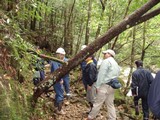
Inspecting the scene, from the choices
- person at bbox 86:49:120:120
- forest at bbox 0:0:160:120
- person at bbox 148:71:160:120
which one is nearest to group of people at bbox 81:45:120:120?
person at bbox 86:49:120:120

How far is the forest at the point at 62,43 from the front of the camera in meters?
4.54

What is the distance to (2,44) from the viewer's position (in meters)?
4.42

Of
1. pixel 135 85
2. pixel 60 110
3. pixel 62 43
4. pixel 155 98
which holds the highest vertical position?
pixel 62 43

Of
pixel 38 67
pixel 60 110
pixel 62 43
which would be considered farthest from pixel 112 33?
pixel 62 43

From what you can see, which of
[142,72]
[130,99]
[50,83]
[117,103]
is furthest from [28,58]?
[130,99]

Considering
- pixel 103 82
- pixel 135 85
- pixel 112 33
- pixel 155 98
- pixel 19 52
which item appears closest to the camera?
pixel 155 98

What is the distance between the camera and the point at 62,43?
17.0m

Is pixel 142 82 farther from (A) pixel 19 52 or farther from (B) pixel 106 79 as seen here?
(A) pixel 19 52

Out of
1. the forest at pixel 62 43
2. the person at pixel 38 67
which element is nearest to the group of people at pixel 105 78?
the forest at pixel 62 43

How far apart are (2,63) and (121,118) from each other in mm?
5539

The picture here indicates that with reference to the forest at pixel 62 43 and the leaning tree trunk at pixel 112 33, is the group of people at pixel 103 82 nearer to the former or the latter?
the forest at pixel 62 43

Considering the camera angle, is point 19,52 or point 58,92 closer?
point 19,52

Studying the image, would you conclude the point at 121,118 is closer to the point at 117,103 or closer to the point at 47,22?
the point at 117,103

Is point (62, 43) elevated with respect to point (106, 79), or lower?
elevated
